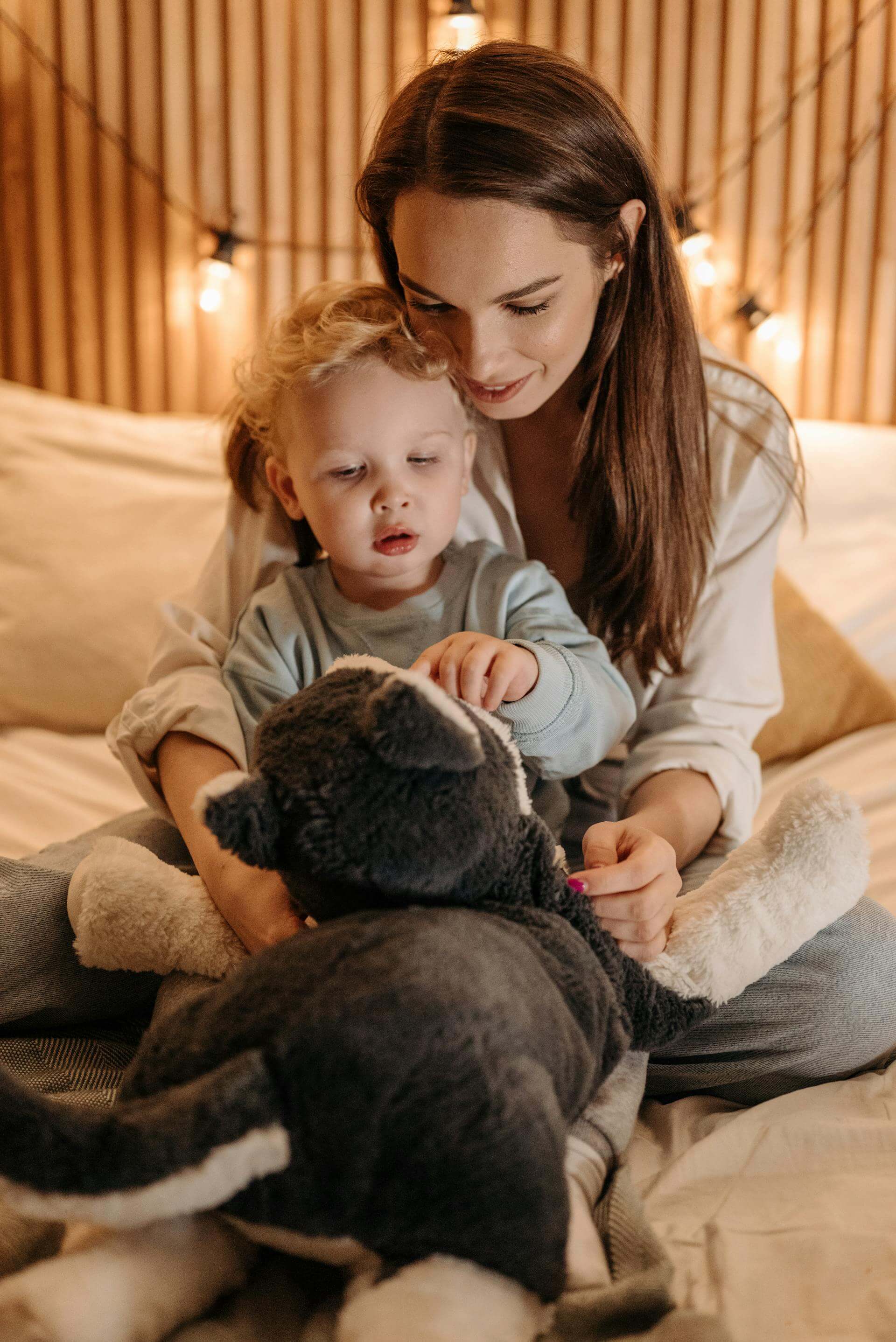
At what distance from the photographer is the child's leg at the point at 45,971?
79 cm

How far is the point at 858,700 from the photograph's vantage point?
1434 mm

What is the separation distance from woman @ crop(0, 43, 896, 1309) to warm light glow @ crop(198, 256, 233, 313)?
1.03 m

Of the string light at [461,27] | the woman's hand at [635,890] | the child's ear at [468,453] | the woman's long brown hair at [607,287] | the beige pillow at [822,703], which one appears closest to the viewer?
the woman's hand at [635,890]

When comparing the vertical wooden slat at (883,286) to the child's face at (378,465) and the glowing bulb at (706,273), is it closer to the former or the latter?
the glowing bulb at (706,273)

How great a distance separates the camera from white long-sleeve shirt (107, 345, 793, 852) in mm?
1060

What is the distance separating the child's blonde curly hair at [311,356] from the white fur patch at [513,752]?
0.44m

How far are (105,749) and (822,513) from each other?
48.1 inches

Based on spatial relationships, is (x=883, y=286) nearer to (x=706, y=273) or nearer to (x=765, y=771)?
(x=706, y=273)

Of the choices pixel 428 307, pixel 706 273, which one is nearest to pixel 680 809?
pixel 428 307

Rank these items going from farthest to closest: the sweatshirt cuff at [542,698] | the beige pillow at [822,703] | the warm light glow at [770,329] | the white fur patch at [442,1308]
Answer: the warm light glow at [770,329]
the beige pillow at [822,703]
the sweatshirt cuff at [542,698]
the white fur patch at [442,1308]

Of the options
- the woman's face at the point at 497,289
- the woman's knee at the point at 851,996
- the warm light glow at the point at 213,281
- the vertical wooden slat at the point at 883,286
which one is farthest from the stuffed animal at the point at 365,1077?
the vertical wooden slat at the point at 883,286

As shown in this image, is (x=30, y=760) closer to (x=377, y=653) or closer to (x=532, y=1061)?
(x=377, y=653)

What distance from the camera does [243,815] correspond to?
0.54m

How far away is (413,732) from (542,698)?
0.34m
